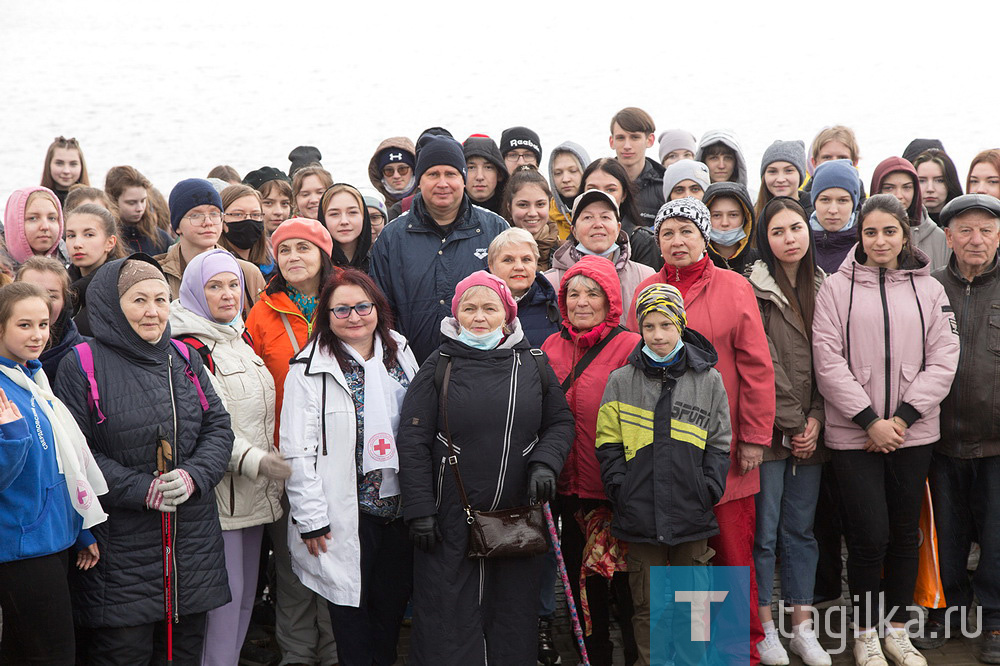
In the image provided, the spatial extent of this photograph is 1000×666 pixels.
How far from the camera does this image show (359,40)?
17.4m

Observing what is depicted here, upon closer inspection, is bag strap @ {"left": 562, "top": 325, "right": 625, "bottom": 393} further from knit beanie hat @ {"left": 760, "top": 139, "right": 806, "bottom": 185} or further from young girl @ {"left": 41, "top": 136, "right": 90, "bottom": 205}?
young girl @ {"left": 41, "top": 136, "right": 90, "bottom": 205}

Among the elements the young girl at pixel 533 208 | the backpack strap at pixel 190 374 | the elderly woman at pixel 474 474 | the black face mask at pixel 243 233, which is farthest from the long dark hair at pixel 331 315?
the young girl at pixel 533 208

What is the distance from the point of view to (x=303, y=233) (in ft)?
14.6

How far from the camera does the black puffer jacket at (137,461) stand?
3.52 m

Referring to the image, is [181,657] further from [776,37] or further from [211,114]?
[776,37]

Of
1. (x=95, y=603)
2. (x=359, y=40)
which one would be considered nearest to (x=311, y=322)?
(x=95, y=603)

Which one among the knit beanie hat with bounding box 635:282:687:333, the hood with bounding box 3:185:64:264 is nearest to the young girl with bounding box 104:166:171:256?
the hood with bounding box 3:185:64:264

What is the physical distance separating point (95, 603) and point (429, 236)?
2445mm

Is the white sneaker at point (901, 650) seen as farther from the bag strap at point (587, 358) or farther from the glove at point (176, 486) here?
the glove at point (176, 486)

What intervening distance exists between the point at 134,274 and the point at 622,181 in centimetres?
303

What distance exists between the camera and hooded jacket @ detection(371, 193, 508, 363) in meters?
4.77

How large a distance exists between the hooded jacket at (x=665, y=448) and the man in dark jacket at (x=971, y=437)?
1487mm

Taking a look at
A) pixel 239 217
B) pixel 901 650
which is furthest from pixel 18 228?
pixel 901 650

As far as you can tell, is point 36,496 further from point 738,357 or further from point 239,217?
point 738,357
